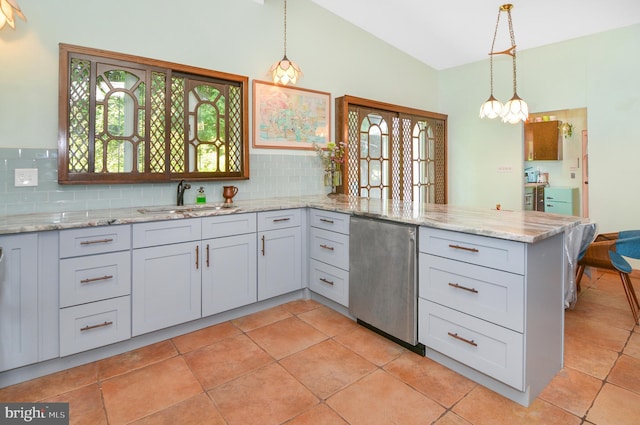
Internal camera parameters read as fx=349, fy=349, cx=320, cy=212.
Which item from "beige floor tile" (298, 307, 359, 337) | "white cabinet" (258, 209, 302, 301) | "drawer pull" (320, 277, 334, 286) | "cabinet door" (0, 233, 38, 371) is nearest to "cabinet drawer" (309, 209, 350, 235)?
"white cabinet" (258, 209, 302, 301)

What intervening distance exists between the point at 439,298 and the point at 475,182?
3803 millimetres

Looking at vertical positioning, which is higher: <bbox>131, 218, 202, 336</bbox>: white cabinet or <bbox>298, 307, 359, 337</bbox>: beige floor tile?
<bbox>131, 218, 202, 336</bbox>: white cabinet

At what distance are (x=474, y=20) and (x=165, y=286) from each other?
13.8ft

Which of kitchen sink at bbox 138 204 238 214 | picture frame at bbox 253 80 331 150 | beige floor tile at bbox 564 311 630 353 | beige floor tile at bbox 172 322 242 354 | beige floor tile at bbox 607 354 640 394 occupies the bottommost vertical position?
beige floor tile at bbox 607 354 640 394

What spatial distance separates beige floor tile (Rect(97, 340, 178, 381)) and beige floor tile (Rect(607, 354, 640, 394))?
2.59m

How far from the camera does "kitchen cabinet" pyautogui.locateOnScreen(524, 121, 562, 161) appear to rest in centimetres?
598

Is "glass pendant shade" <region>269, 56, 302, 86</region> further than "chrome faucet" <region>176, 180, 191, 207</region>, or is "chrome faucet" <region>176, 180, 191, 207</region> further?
"glass pendant shade" <region>269, 56, 302, 86</region>

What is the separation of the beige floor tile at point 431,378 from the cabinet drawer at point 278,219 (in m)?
1.38

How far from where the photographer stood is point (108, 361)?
2.18 meters

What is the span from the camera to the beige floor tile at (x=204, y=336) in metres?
2.38

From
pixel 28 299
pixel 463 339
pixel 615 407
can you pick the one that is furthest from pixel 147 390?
pixel 615 407

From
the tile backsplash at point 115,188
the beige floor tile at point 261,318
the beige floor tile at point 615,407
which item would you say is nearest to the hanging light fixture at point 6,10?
the tile backsplash at point 115,188

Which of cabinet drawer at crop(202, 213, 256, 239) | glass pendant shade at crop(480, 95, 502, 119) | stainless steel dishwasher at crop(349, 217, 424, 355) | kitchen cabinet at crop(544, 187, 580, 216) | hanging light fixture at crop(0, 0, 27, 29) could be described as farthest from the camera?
kitchen cabinet at crop(544, 187, 580, 216)

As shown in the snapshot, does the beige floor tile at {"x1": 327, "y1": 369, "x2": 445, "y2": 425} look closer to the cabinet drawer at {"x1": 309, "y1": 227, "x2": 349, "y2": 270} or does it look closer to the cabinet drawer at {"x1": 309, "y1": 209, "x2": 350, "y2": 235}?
the cabinet drawer at {"x1": 309, "y1": 227, "x2": 349, "y2": 270}
